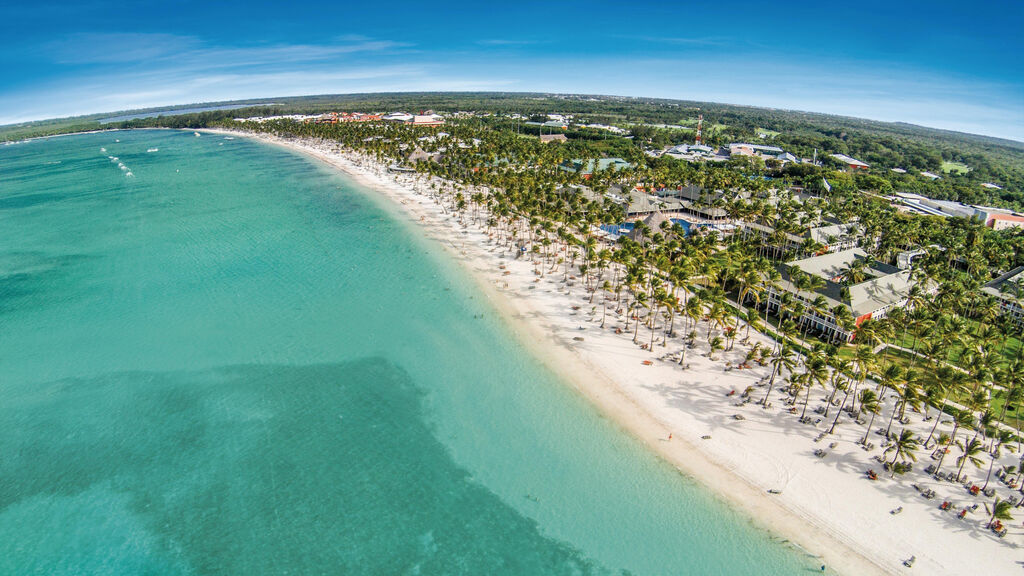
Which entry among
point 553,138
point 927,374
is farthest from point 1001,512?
point 553,138

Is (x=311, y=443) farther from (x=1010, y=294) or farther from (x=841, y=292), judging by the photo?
(x=1010, y=294)

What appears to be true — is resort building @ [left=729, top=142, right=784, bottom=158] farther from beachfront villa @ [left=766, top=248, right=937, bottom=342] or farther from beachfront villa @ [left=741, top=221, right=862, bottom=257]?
beachfront villa @ [left=766, top=248, right=937, bottom=342]

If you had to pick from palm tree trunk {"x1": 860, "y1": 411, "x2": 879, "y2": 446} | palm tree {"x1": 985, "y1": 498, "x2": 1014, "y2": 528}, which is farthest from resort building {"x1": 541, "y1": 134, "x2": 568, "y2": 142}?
palm tree {"x1": 985, "y1": 498, "x2": 1014, "y2": 528}

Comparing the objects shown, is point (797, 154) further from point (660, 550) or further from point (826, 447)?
point (660, 550)

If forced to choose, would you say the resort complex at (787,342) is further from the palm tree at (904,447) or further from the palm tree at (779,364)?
the palm tree at (779,364)

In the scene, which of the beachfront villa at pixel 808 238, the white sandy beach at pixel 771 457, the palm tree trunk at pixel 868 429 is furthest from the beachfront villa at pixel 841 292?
the beachfront villa at pixel 808 238

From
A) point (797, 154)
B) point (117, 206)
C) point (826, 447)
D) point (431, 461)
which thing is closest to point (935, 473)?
point (826, 447)

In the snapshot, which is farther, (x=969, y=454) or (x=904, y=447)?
(x=904, y=447)
